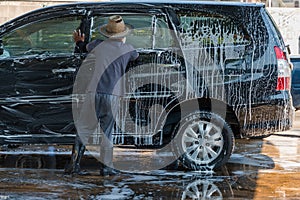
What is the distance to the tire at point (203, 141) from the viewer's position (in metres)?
6.88

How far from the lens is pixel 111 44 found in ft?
21.5

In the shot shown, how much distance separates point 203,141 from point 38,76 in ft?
6.33

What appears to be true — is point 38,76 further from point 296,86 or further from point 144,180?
point 296,86

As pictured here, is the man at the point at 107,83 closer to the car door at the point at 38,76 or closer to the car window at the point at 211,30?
the car door at the point at 38,76

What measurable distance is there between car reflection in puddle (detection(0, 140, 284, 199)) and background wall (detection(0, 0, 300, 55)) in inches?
549

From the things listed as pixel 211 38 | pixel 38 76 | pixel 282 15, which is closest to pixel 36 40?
pixel 38 76

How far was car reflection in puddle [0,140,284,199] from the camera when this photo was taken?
599cm

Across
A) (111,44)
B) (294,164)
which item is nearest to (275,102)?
(294,164)

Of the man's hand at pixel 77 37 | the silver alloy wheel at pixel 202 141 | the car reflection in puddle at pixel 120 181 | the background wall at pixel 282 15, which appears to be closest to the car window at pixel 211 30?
the silver alloy wheel at pixel 202 141

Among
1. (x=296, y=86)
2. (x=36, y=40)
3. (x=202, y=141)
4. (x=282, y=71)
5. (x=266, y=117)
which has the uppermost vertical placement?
(x=36, y=40)

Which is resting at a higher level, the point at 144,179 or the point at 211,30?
the point at 211,30

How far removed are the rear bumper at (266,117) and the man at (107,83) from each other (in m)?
1.39

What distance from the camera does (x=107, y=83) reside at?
21.3 ft

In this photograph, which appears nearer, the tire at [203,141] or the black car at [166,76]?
the black car at [166,76]
